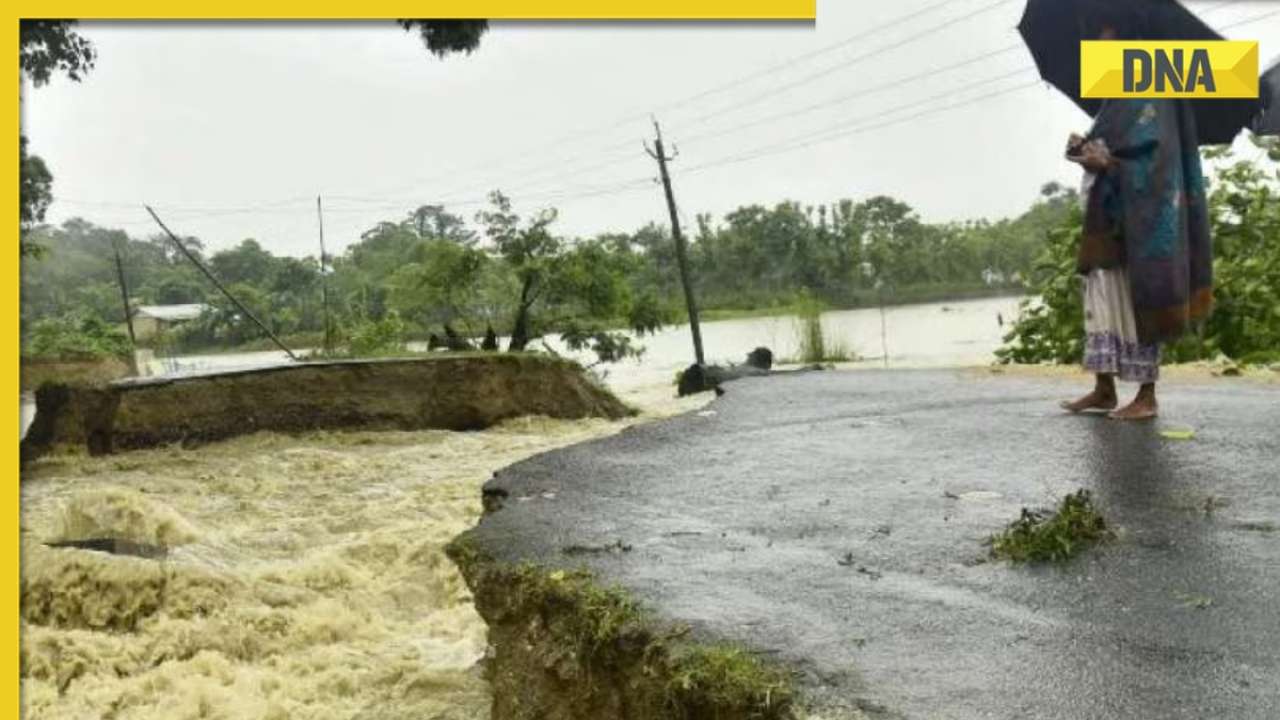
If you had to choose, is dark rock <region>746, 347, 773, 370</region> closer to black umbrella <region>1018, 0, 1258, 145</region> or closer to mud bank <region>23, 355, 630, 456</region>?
mud bank <region>23, 355, 630, 456</region>

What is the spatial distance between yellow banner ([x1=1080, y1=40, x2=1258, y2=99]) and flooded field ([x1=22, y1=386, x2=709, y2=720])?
141 inches

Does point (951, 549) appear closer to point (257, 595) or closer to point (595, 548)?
point (595, 548)

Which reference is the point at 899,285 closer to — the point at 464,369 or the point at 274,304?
the point at 274,304

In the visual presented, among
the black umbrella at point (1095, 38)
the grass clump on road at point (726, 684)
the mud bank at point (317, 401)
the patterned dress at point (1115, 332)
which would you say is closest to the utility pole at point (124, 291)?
the mud bank at point (317, 401)

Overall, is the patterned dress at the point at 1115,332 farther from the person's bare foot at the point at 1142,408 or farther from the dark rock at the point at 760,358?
the dark rock at the point at 760,358

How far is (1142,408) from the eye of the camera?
15.5 ft

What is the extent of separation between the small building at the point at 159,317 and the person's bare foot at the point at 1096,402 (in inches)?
692

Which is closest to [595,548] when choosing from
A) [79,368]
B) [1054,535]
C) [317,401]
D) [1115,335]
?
[1054,535]

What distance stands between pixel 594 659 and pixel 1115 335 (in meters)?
3.22

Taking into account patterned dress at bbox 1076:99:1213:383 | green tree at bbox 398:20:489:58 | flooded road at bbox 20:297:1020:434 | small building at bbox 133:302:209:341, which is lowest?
flooded road at bbox 20:297:1020:434

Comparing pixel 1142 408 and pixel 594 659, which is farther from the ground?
pixel 1142 408

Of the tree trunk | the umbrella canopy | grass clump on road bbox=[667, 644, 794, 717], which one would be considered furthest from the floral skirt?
the tree trunk

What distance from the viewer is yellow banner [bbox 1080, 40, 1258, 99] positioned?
4.49 metres

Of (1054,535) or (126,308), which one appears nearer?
(1054,535)
